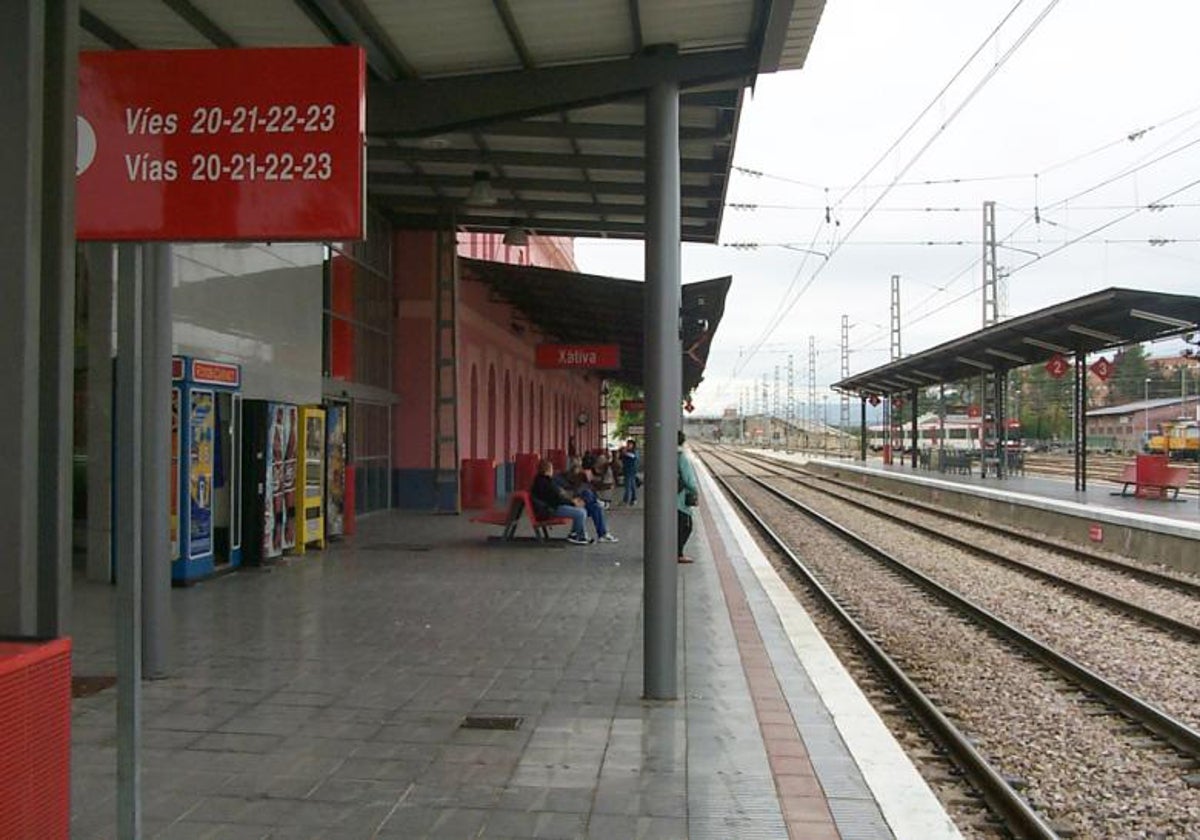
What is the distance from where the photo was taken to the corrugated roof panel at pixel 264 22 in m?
7.10

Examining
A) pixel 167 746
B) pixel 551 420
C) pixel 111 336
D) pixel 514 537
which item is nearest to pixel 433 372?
pixel 514 537

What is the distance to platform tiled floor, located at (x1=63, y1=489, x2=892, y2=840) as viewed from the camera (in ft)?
14.5

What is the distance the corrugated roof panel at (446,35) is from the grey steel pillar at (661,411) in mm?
1253

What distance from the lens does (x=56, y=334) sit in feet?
10.9

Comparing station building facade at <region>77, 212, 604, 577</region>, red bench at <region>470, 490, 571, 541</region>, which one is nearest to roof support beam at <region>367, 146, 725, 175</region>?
station building facade at <region>77, 212, 604, 577</region>

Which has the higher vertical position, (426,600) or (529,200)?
(529,200)

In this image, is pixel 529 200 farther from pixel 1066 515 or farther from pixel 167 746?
pixel 1066 515

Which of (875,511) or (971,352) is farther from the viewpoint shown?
(971,352)

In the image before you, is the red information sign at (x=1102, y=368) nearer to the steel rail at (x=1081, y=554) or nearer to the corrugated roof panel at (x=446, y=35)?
the steel rail at (x=1081, y=554)

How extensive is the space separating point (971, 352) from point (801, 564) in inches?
657

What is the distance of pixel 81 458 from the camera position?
1116 centimetres

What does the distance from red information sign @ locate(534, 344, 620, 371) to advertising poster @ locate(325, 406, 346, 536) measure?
449 inches

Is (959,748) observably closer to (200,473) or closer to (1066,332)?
(200,473)

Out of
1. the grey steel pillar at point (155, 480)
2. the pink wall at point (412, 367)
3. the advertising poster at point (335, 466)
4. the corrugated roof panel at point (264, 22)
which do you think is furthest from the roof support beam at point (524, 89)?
the pink wall at point (412, 367)
